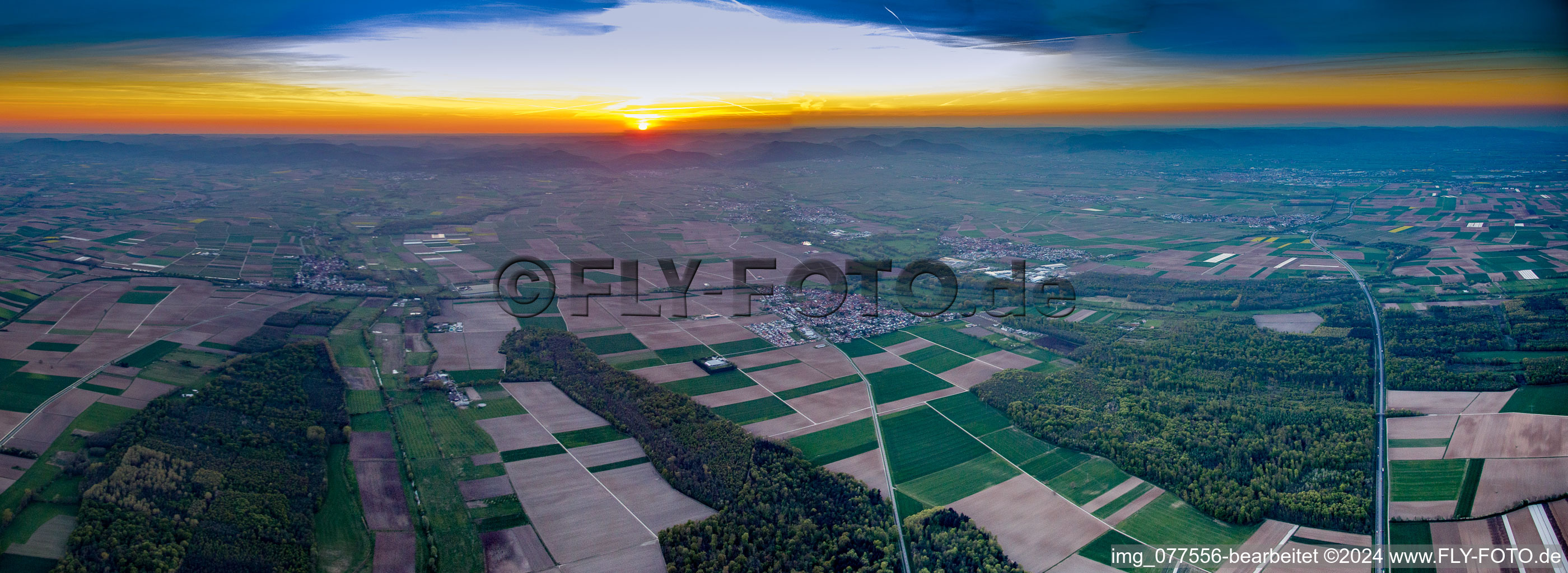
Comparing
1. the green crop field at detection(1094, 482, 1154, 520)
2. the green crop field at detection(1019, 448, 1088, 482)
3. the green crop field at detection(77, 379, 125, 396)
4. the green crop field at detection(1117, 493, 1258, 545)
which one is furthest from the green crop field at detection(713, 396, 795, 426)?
the green crop field at detection(77, 379, 125, 396)

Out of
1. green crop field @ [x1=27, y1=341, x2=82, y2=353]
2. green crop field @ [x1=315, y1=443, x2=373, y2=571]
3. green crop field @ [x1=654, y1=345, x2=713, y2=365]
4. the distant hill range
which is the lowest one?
green crop field @ [x1=315, y1=443, x2=373, y2=571]

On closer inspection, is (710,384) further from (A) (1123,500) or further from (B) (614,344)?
(A) (1123,500)

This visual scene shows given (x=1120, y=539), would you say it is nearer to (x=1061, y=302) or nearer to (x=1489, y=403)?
(x=1489, y=403)

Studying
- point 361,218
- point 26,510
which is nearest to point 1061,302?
point 26,510

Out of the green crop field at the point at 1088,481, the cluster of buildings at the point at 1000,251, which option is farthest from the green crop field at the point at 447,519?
the cluster of buildings at the point at 1000,251

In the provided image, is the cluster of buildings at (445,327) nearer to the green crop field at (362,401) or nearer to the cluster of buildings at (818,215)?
the green crop field at (362,401)

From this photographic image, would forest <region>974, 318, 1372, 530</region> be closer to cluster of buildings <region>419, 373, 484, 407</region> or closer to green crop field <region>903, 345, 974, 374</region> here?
green crop field <region>903, 345, 974, 374</region>
